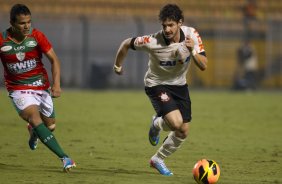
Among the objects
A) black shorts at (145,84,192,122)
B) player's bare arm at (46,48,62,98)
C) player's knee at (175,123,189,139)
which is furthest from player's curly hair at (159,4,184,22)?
player's bare arm at (46,48,62,98)

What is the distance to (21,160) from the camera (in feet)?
34.2

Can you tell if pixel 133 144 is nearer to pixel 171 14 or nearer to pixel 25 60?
pixel 25 60

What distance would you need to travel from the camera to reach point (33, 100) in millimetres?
9398

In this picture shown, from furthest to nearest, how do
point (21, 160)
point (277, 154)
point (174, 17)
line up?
point (277, 154) < point (21, 160) < point (174, 17)

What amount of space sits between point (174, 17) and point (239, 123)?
328 inches

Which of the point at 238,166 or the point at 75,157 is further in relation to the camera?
the point at 75,157

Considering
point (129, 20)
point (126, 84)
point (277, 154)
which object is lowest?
point (126, 84)

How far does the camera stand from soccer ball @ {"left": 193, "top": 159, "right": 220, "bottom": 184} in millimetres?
8281

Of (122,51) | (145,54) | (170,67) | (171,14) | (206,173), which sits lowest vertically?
(145,54)

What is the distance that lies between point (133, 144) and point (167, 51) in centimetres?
388

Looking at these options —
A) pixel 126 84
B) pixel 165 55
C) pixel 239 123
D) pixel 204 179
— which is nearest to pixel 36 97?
pixel 165 55

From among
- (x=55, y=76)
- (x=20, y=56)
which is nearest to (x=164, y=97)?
(x=55, y=76)

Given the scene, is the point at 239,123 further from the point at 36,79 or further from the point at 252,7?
the point at 252,7

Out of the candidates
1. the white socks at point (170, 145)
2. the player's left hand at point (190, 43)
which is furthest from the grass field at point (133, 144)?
the player's left hand at point (190, 43)
